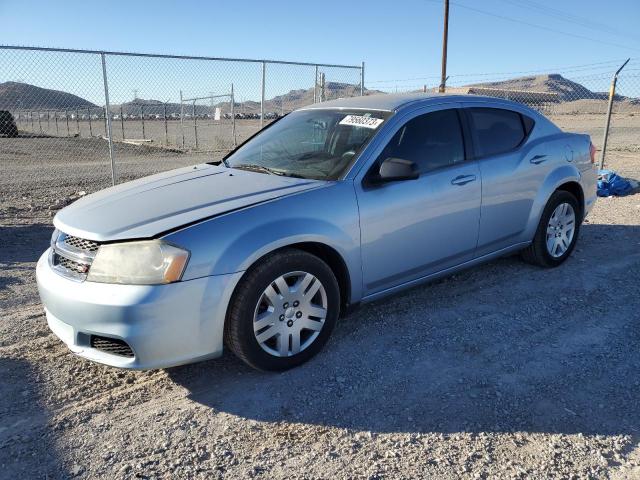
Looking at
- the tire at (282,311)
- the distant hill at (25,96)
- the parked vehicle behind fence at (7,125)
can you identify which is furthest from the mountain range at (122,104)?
the tire at (282,311)

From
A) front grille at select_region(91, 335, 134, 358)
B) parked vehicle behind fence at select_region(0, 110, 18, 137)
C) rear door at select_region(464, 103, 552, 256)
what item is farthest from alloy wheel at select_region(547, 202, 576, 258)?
parked vehicle behind fence at select_region(0, 110, 18, 137)

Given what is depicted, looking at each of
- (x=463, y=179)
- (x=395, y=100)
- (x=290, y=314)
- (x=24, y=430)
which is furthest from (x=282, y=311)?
(x=395, y=100)

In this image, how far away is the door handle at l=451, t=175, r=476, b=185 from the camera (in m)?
4.11

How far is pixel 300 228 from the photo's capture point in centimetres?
325

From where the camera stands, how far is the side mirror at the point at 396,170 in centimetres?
356

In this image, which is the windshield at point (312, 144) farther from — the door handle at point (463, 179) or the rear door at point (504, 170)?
the rear door at point (504, 170)

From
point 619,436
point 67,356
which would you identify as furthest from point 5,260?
point 619,436

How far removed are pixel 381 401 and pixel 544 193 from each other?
280 cm

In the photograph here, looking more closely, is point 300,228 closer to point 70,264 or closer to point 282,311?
point 282,311

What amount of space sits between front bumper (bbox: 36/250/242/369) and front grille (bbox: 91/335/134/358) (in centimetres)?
2

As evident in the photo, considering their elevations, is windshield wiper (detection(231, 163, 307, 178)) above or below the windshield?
below

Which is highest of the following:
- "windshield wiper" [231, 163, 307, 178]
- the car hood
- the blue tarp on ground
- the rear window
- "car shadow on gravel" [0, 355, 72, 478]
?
the rear window

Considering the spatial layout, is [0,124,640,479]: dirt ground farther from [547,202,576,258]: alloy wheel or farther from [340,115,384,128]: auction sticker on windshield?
[340,115,384,128]: auction sticker on windshield

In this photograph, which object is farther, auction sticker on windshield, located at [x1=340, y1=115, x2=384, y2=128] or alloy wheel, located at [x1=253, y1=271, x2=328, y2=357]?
auction sticker on windshield, located at [x1=340, y1=115, x2=384, y2=128]
